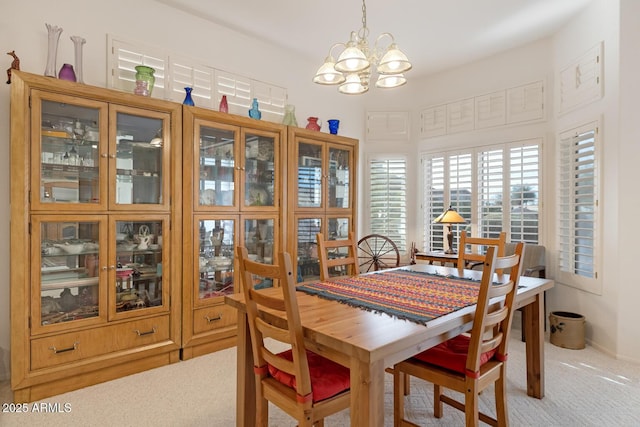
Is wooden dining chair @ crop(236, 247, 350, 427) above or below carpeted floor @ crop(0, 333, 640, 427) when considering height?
above

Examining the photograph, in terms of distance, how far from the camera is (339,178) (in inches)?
167

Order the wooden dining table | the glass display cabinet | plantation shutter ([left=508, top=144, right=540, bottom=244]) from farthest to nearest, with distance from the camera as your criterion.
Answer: plantation shutter ([left=508, top=144, right=540, bottom=244]), the glass display cabinet, the wooden dining table

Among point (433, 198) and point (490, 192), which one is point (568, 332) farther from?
point (433, 198)

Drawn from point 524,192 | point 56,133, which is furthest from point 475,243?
point 56,133

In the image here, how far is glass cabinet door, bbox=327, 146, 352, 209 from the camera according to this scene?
4.16m

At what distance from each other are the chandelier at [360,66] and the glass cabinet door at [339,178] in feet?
5.67

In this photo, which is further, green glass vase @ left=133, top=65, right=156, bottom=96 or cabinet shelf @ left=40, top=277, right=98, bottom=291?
green glass vase @ left=133, top=65, right=156, bottom=96

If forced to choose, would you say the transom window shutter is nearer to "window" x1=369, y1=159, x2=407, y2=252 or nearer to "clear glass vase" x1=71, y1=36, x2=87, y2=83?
"window" x1=369, y1=159, x2=407, y2=252

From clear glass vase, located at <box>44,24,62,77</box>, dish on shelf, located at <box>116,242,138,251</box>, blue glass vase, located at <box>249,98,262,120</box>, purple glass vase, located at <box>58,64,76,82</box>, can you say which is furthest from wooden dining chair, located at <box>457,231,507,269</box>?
clear glass vase, located at <box>44,24,62,77</box>

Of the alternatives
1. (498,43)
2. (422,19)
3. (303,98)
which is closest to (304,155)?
(303,98)

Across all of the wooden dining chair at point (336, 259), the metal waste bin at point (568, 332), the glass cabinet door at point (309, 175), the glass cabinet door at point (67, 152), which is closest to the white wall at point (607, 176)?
the metal waste bin at point (568, 332)

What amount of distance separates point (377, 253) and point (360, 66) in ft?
10.2

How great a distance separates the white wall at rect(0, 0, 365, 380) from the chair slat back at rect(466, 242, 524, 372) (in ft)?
9.95

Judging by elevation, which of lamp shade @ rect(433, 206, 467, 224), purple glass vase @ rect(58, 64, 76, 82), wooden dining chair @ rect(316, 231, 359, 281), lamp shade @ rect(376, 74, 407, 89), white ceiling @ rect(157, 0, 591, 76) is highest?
white ceiling @ rect(157, 0, 591, 76)
